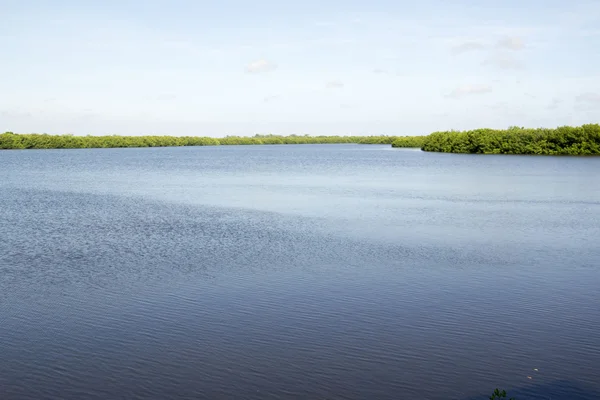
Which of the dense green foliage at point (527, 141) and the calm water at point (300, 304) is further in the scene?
the dense green foliage at point (527, 141)

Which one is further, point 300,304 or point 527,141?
point 527,141

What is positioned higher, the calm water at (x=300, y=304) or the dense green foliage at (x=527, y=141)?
the dense green foliage at (x=527, y=141)

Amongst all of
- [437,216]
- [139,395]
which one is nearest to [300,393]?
[139,395]

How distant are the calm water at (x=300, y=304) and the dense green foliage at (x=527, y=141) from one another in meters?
58.4

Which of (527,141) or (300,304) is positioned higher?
(527,141)

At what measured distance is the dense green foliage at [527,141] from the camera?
79.8 metres

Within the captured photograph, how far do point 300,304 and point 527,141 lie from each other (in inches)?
3244

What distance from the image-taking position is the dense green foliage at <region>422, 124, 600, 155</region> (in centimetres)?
7975

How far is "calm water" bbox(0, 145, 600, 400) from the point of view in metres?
9.07

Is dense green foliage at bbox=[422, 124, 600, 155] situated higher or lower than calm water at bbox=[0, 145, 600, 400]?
higher

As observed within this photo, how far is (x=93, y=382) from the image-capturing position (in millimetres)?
8984

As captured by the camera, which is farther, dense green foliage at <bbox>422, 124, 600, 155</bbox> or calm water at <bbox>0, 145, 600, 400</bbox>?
dense green foliage at <bbox>422, 124, 600, 155</bbox>

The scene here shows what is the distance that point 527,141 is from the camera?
8712 cm

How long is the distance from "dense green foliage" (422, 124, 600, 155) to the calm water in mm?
58400
